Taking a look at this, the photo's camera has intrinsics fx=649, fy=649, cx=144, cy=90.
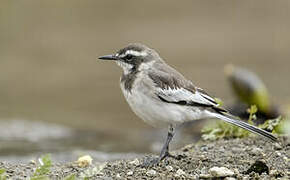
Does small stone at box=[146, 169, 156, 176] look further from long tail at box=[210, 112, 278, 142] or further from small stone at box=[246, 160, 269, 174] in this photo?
long tail at box=[210, 112, 278, 142]

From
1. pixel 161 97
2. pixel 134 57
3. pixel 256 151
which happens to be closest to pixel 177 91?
pixel 161 97

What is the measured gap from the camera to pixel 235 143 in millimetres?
8227

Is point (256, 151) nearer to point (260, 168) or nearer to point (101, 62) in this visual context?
point (260, 168)

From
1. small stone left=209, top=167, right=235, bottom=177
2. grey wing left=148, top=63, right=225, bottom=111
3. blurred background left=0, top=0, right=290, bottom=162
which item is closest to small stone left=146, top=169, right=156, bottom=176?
small stone left=209, top=167, right=235, bottom=177

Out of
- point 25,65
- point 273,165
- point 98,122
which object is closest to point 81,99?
point 98,122

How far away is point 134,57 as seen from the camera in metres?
7.95

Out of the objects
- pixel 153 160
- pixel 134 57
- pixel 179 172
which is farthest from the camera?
pixel 134 57

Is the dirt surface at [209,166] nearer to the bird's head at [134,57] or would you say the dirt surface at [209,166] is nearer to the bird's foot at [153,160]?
the bird's foot at [153,160]

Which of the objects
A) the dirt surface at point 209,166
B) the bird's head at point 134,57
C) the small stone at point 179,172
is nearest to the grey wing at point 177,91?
the bird's head at point 134,57

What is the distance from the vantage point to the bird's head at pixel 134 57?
312 inches

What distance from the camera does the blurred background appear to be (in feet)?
39.1

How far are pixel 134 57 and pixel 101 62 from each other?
939 centimetres

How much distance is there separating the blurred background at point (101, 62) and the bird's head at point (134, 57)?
231 centimetres

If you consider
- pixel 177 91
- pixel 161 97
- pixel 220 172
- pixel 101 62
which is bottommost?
pixel 220 172
